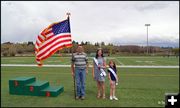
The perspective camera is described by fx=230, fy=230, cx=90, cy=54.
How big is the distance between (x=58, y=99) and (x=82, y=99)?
81cm

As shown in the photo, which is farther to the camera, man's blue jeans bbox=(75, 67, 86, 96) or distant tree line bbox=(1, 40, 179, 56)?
distant tree line bbox=(1, 40, 179, 56)

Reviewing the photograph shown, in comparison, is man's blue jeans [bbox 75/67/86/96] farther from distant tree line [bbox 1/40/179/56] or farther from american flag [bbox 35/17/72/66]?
distant tree line [bbox 1/40/179/56]

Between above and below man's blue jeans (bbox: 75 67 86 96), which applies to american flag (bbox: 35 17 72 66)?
above

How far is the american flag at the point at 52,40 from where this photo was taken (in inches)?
310

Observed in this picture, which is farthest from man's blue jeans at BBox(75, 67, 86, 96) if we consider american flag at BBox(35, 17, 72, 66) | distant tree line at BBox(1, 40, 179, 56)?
distant tree line at BBox(1, 40, 179, 56)

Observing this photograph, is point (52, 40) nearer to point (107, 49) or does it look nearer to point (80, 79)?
point (80, 79)

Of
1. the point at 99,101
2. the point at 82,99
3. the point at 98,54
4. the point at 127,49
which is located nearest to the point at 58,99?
the point at 82,99

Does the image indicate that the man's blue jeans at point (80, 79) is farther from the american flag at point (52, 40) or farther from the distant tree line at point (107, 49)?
the distant tree line at point (107, 49)

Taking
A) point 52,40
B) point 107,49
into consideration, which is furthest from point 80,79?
point 107,49

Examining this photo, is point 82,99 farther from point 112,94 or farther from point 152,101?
point 152,101

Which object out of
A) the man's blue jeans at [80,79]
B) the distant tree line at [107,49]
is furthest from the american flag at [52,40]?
the distant tree line at [107,49]

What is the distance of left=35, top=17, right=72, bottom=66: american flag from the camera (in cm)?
787

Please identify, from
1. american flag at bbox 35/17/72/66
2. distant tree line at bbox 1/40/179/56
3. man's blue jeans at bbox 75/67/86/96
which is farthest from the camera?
distant tree line at bbox 1/40/179/56

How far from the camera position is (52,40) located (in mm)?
7996
